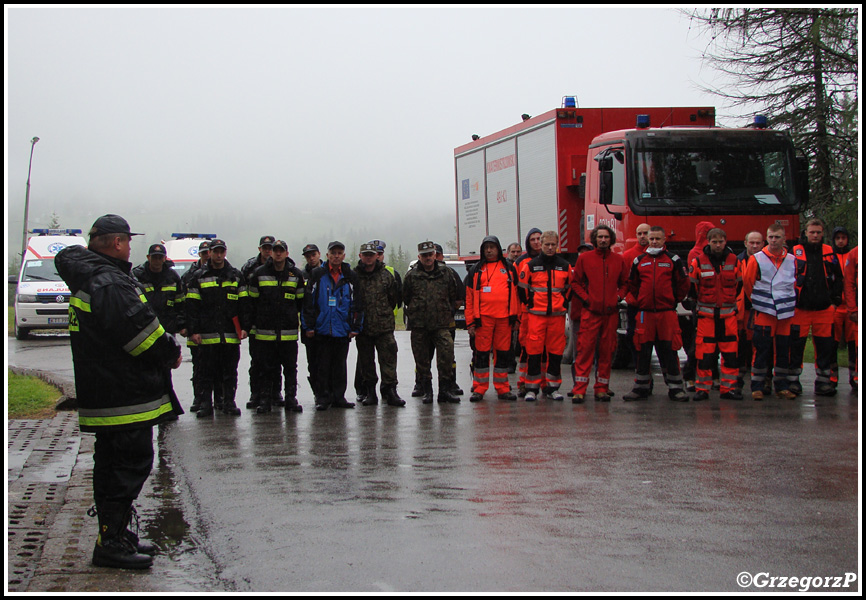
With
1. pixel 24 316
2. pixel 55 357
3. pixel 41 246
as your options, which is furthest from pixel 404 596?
pixel 41 246

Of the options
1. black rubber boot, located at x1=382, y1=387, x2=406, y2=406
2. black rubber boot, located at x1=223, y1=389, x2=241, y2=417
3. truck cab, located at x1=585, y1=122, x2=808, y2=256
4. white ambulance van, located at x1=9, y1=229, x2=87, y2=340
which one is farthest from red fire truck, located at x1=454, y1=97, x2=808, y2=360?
white ambulance van, located at x1=9, y1=229, x2=87, y2=340

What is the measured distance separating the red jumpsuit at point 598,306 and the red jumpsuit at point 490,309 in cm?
76

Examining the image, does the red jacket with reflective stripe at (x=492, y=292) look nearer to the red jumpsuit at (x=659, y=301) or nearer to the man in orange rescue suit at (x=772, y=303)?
the red jumpsuit at (x=659, y=301)

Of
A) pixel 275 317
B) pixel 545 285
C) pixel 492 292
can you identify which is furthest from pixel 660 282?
pixel 275 317

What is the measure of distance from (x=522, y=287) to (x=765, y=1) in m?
8.10

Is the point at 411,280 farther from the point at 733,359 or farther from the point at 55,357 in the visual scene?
the point at 55,357

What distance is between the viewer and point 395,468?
7543 millimetres

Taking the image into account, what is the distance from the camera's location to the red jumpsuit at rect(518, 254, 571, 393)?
1119 cm

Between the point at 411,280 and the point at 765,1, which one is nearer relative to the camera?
the point at 411,280

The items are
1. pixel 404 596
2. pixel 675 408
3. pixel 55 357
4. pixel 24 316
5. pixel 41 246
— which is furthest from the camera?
pixel 41 246

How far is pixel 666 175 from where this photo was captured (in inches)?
518

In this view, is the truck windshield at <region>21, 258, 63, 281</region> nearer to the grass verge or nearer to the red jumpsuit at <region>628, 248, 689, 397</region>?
the grass verge

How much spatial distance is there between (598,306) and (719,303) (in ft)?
4.38

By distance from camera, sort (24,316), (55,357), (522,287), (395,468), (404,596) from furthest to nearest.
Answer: (24,316), (55,357), (522,287), (395,468), (404,596)
